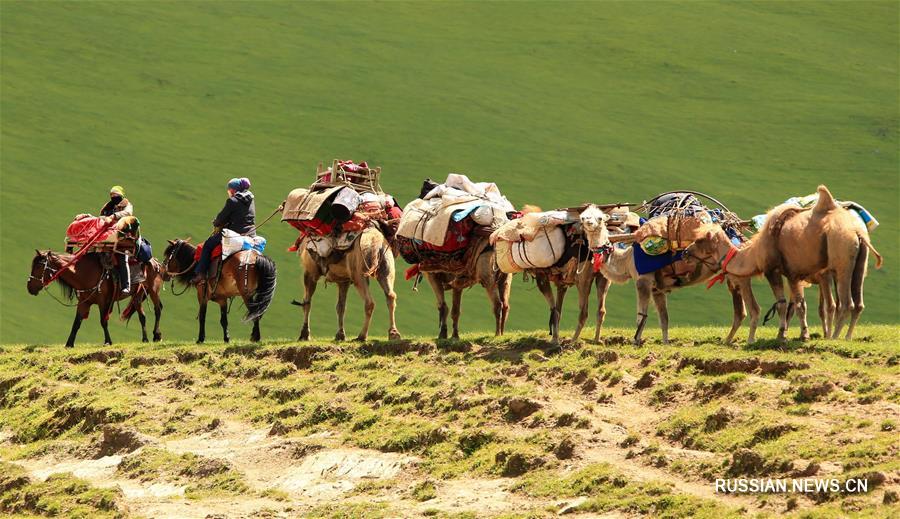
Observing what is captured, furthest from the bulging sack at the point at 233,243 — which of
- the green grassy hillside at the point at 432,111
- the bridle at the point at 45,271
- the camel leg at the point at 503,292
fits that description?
the green grassy hillside at the point at 432,111

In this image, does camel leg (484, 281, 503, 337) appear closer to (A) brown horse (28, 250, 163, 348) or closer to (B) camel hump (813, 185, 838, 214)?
(B) camel hump (813, 185, 838, 214)

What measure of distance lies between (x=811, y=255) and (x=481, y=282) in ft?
19.3

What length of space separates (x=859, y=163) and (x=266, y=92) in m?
26.6

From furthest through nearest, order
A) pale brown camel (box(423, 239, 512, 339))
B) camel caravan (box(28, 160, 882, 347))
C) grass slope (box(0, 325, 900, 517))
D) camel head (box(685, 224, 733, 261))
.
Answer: pale brown camel (box(423, 239, 512, 339))
camel head (box(685, 224, 733, 261))
camel caravan (box(28, 160, 882, 347))
grass slope (box(0, 325, 900, 517))

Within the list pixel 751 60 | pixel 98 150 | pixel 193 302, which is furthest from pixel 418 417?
pixel 751 60

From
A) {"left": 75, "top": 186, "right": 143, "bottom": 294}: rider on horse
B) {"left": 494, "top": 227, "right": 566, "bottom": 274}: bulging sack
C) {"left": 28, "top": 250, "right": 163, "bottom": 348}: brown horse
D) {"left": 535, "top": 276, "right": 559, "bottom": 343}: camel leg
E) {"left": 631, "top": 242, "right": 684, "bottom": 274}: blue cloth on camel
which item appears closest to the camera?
{"left": 631, "top": 242, "right": 684, "bottom": 274}: blue cloth on camel

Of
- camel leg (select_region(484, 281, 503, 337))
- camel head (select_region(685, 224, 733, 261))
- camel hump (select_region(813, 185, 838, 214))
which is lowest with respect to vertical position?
camel leg (select_region(484, 281, 503, 337))

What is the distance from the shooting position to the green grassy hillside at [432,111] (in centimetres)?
5112

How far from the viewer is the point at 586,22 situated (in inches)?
2931

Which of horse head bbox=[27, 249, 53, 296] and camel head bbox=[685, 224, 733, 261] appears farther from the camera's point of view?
horse head bbox=[27, 249, 53, 296]

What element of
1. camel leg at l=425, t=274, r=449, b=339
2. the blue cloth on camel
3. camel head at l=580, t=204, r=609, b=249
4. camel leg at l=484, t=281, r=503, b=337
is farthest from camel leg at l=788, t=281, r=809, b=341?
camel leg at l=425, t=274, r=449, b=339

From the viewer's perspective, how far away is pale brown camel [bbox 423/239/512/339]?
21.6 m

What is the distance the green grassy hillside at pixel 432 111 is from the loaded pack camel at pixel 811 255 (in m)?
26.0

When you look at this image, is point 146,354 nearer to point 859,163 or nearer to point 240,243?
point 240,243
